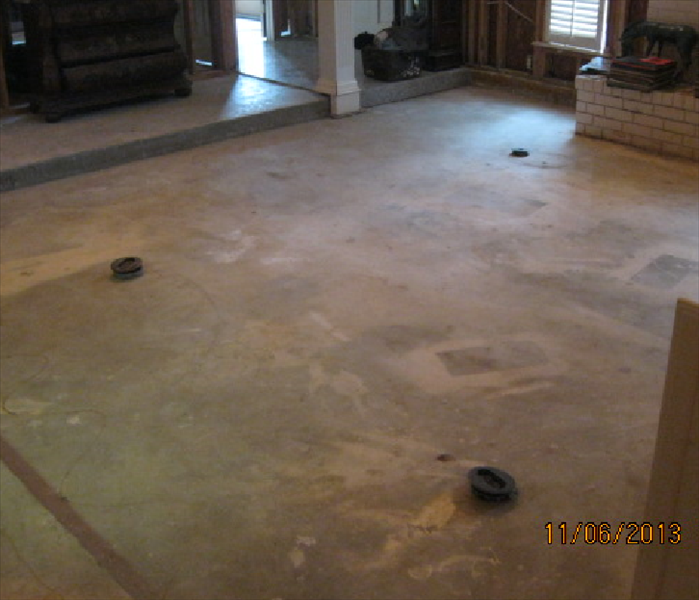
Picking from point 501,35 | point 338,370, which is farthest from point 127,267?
point 501,35

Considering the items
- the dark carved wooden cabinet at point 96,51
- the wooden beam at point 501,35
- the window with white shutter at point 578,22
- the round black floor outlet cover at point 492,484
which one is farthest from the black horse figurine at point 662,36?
the round black floor outlet cover at point 492,484

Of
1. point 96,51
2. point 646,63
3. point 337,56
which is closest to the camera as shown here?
point 646,63

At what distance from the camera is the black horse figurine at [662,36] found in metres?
5.90

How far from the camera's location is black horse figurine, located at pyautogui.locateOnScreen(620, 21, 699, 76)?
5898 millimetres

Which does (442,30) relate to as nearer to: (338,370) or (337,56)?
(337,56)

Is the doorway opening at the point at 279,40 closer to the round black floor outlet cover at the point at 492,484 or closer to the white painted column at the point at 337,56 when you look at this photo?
the white painted column at the point at 337,56

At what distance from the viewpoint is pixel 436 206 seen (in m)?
5.13

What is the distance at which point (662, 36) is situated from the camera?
6020 mm

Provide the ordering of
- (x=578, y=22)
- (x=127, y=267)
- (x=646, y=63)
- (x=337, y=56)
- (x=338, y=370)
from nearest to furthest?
1. (x=338, y=370)
2. (x=127, y=267)
3. (x=646, y=63)
4. (x=337, y=56)
5. (x=578, y=22)

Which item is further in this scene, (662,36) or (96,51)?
(96,51)

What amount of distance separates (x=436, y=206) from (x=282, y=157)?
57.0 inches

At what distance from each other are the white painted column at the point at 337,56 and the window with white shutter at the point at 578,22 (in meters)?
1.75

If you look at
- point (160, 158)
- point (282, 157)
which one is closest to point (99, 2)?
point (160, 158)

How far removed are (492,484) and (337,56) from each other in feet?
16.0
